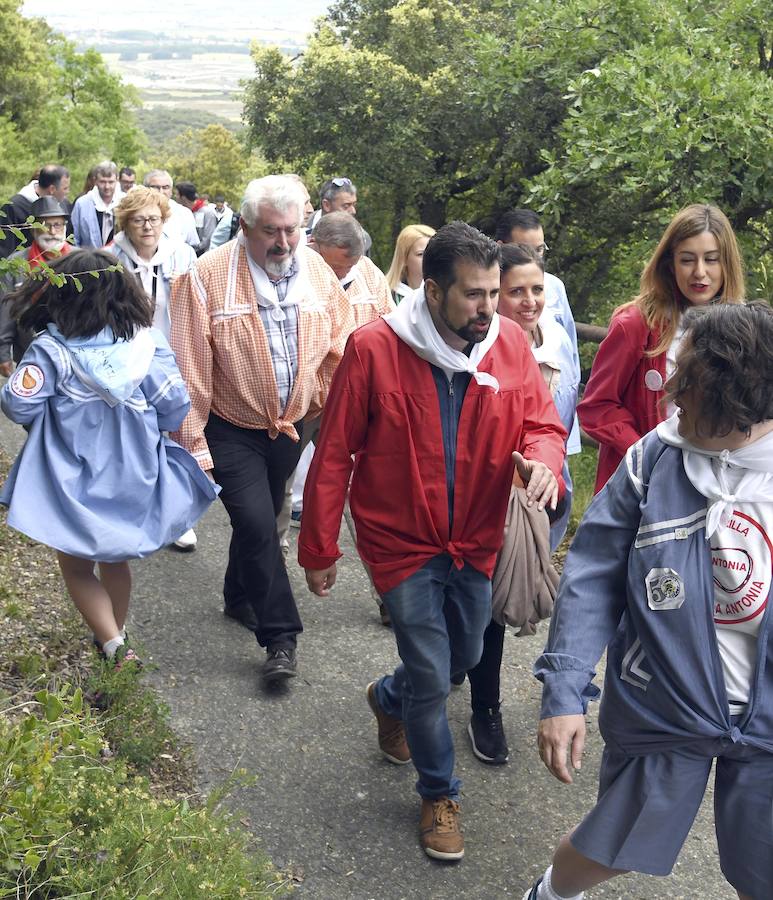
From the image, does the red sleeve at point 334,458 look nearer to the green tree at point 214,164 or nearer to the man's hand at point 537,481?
the man's hand at point 537,481

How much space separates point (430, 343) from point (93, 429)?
1538mm

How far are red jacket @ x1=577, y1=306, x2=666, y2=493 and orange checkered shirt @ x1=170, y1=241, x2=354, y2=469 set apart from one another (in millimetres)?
1249

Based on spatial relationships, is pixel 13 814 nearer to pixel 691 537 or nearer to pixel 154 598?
pixel 691 537

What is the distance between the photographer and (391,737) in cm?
443

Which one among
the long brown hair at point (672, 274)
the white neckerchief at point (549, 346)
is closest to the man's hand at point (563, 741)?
the long brown hair at point (672, 274)

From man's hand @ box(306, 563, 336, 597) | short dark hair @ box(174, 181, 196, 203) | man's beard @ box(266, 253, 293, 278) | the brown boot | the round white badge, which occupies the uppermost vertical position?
man's beard @ box(266, 253, 293, 278)

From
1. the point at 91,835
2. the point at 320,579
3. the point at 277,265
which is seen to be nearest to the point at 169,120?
the point at 277,265

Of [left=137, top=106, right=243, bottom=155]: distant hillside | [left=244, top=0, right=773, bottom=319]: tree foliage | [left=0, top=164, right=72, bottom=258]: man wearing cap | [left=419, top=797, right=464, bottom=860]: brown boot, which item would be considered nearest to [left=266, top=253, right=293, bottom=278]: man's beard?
[left=419, top=797, right=464, bottom=860]: brown boot

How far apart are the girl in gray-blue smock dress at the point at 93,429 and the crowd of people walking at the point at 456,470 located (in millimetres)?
11

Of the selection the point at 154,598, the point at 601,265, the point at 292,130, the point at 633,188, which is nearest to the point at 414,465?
the point at 154,598

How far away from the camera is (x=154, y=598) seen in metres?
5.86

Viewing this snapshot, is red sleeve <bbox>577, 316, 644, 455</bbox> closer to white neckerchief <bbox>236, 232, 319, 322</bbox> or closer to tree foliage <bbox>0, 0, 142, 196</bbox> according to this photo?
white neckerchief <bbox>236, 232, 319, 322</bbox>

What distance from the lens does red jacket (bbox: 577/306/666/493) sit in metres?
4.43

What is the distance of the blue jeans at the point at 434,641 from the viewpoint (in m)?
3.79
